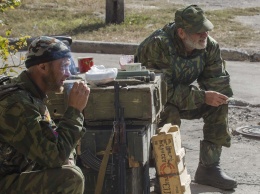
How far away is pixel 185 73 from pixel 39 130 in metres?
2.47

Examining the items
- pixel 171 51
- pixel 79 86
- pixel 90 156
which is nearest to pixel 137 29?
A: pixel 171 51

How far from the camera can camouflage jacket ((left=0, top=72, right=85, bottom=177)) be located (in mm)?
4500

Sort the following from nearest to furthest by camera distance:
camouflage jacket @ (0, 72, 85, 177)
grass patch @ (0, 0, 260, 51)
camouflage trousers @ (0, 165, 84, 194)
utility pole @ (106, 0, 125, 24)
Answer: camouflage jacket @ (0, 72, 85, 177)
camouflage trousers @ (0, 165, 84, 194)
grass patch @ (0, 0, 260, 51)
utility pole @ (106, 0, 125, 24)

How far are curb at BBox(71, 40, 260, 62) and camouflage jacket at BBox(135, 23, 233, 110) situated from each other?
5.50m

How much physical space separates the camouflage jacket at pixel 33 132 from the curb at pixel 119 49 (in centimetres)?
797

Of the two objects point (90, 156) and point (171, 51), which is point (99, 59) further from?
point (90, 156)

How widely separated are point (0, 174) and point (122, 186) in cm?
112

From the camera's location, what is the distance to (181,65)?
22.1 ft

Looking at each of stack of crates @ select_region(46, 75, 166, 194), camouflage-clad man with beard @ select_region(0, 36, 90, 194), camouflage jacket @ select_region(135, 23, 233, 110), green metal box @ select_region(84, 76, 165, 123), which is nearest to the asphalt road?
camouflage jacket @ select_region(135, 23, 233, 110)

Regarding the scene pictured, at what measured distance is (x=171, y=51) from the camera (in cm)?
668

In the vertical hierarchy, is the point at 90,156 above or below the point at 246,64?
above

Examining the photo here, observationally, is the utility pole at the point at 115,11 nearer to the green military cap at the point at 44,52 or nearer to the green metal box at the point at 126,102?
the green metal box at the point at 126,102

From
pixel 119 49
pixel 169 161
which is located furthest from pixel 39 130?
pixel 119 49

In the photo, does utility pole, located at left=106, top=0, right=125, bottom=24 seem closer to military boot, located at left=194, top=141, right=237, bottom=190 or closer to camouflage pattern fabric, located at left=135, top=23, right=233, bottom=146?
camouflage pattern fabric, located at left=135, top=23, right=233, bottom=146
